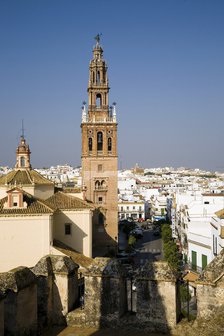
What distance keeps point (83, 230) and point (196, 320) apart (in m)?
20.5

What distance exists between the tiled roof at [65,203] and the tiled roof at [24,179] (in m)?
2.14

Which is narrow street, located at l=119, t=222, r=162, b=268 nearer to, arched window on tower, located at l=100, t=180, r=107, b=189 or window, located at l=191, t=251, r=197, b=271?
window, located at l=191, t=251, r=197, b=271

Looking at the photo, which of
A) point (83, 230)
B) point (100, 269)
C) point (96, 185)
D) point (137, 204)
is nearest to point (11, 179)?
point (83, 230)

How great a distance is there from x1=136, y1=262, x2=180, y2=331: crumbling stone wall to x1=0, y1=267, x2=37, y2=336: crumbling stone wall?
204cm

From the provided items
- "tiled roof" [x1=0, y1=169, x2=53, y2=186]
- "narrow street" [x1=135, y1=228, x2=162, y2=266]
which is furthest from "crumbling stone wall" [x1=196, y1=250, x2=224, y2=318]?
"narrow street" [x1=135, y1=228, x2=162, y2=266]

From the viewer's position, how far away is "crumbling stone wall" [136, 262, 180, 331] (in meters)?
7.87

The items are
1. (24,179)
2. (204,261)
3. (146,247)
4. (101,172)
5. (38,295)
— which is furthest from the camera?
(146,247)

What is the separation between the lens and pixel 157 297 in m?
7.94

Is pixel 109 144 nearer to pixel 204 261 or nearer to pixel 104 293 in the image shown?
pixel 204 261

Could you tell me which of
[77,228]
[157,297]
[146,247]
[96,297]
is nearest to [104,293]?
[96,297]

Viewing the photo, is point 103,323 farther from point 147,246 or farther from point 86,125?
point 147,246

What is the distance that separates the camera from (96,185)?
4356 centimetres

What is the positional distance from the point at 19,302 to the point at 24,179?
24.1m

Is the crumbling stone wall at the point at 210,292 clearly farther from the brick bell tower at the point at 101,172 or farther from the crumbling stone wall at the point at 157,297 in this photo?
the brick bell tower at the point at 101,172
